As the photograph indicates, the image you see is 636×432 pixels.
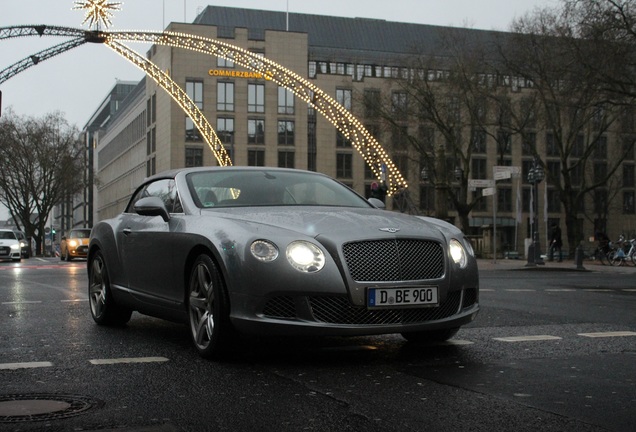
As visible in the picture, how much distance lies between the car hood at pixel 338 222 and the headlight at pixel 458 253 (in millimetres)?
141

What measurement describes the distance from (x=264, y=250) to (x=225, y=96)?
7938 cm

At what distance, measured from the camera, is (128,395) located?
505 centimetres

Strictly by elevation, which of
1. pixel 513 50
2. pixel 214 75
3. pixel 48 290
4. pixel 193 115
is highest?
pixel 214 75

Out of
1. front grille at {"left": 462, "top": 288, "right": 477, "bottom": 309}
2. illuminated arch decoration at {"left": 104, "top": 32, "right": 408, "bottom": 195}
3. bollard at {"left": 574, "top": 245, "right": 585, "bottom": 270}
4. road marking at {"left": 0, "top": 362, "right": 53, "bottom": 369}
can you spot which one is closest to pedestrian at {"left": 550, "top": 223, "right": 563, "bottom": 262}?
illuminated arch decoration at {"left": 104, "top": 32, "right": 408, "bottom": 195}

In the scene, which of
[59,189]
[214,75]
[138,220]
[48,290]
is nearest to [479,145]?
[214,75]

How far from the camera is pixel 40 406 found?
4734mm

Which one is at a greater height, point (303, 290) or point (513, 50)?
point (513, 50)

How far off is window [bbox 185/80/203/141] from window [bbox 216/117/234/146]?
75.5 inches

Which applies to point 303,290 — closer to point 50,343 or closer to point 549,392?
point 549,392

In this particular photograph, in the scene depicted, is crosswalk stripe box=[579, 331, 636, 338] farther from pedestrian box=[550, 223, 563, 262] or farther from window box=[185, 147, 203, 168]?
window box=[185, 147, 203, 168]

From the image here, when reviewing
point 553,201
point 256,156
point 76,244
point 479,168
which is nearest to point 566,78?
point 76,244

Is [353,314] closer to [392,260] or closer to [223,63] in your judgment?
[392,260]

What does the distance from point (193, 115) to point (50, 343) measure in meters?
33.2

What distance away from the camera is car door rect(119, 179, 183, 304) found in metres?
7.34
